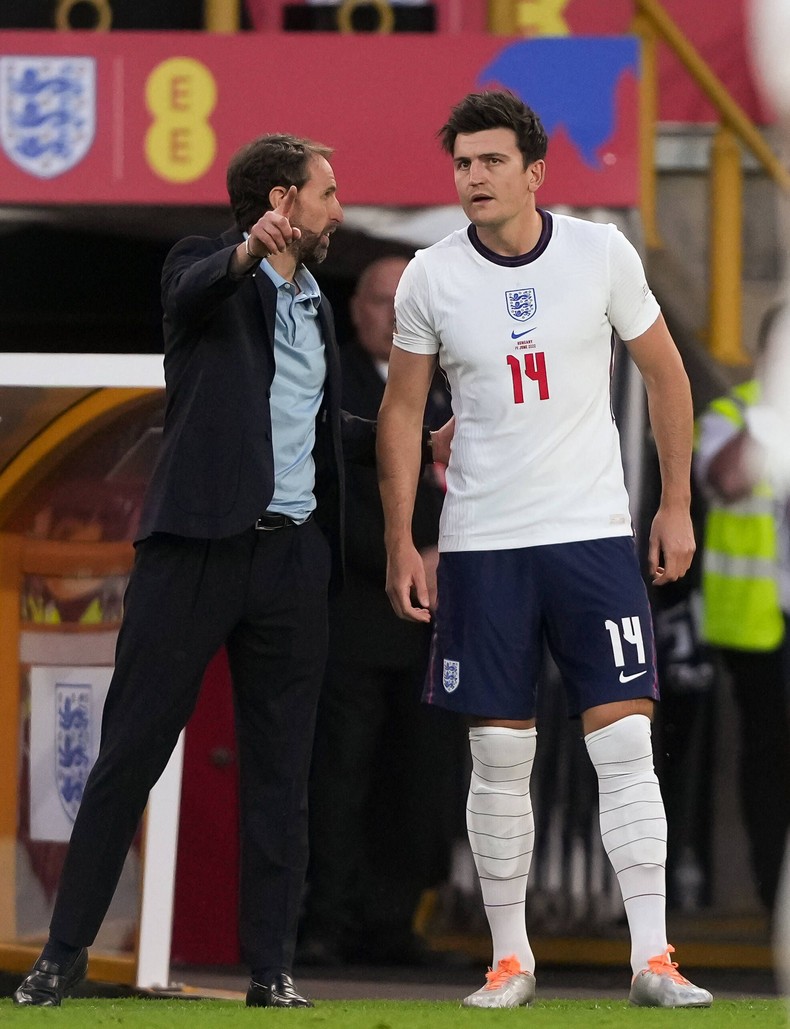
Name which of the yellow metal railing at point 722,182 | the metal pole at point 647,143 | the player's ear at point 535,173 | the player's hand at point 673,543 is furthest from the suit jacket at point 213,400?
the yellow metal railing at point 722,182

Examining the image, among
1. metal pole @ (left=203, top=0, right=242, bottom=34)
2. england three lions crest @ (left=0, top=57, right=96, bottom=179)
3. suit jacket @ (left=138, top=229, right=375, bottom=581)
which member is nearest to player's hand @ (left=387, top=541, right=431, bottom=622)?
suit jacket @ (left=138, top=229, right=375, bottom=581)

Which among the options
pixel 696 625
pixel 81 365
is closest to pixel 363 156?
pixel 81 365

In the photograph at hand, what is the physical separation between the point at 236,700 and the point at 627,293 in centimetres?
116

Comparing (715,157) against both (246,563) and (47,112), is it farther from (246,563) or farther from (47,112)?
Result: (246,563)

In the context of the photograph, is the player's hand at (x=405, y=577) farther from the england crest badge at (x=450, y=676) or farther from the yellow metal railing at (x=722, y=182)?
the yellow metal railing at (x=722, y=182)

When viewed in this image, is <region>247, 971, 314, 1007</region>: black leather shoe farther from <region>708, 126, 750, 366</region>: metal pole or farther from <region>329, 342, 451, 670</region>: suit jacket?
<region>708, 126, 750, 366</region>: metal pole

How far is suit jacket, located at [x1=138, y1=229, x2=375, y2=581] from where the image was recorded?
3293mm

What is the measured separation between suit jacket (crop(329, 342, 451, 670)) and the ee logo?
662mm

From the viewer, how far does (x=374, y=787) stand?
481cm

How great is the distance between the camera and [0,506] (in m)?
4.62

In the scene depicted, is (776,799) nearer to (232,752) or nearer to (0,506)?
(232,752)

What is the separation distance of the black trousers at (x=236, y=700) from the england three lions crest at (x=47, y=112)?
4.88 ft

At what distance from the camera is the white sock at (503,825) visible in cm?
348

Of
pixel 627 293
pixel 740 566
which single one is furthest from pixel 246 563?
pixel 740 566
